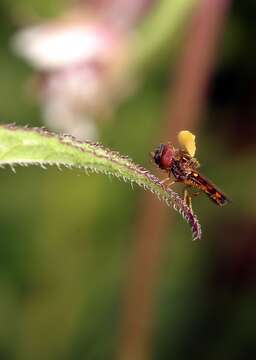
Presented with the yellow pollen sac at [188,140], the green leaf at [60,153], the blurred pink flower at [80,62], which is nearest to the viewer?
the green leaf at [60,153]

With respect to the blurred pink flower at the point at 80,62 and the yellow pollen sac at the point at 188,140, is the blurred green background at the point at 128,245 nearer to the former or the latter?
the blurred pink flower at the point at 80,62

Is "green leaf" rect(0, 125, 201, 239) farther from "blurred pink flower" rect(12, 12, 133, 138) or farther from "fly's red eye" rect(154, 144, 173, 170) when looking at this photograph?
"blurred pink flower" rect(12, 12, 133, 138)

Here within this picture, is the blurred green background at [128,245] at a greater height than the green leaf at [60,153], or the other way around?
the blurred green background at [128,245]

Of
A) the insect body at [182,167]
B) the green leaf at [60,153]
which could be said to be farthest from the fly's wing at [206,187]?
the green leaf at [60,153]

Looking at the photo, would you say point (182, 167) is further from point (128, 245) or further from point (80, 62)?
point (128, 245)

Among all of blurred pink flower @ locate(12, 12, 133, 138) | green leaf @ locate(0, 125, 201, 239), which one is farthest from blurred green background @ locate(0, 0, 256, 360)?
green leaf @ locate(0, 125, 201, 239)

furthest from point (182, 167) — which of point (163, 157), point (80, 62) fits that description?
point (80, 62)
